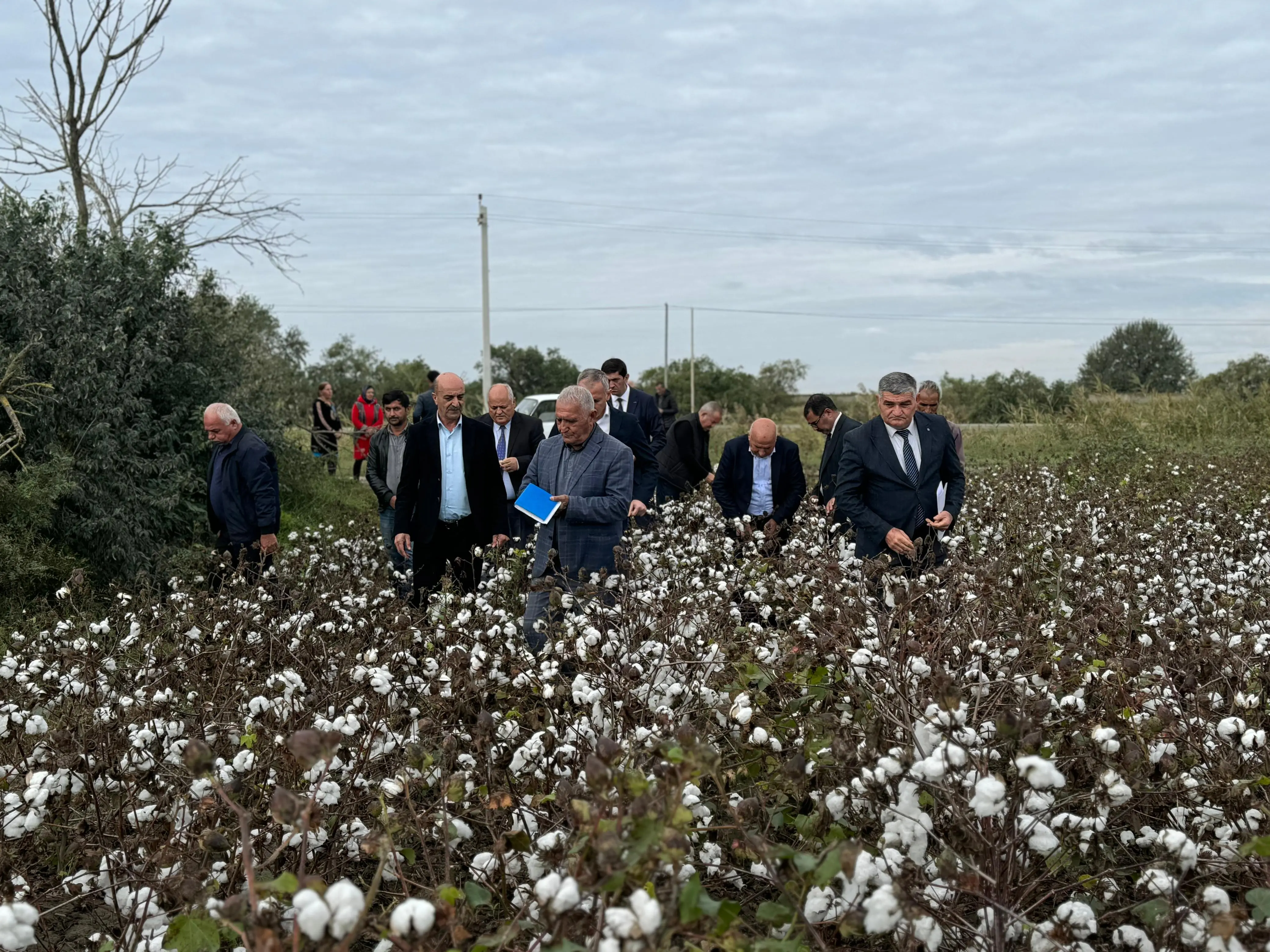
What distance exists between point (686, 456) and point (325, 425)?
27.1 feet

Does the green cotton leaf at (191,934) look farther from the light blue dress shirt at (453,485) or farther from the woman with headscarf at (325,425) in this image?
the woman with headscarf at (325,425)

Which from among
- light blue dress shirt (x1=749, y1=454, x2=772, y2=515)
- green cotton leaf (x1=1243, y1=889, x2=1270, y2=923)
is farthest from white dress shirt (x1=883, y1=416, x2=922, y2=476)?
green cotton leaf (x1=1243, y1=889, x2=1270, y2=923)

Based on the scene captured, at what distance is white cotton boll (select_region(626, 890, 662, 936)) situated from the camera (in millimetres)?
1958

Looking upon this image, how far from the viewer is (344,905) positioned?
6.11 ft

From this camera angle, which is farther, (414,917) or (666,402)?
(666,402)

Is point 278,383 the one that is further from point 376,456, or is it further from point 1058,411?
point 1058,411

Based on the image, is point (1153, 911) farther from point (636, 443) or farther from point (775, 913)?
point (636, 443)

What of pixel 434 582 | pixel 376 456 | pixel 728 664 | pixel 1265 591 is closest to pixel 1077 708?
pixel 728 664

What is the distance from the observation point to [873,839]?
12.0ft

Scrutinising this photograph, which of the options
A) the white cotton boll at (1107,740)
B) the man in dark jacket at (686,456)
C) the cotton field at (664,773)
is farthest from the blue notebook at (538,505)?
the man in dark jacket at (686,456)

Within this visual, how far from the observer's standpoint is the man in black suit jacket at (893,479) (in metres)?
6.37

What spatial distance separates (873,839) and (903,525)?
2.93 m

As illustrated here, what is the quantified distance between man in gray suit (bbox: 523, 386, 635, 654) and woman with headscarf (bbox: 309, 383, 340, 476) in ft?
36.1

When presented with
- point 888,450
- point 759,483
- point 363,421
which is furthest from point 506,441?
point 363,421
